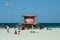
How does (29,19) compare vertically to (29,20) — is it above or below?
above

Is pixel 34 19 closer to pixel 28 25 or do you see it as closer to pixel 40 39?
pixel 28 25

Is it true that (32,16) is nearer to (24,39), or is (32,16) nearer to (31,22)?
(31,22)

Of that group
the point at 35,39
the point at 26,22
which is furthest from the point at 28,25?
the point at 35,39

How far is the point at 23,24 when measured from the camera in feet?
153

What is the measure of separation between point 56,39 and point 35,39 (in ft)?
6.74

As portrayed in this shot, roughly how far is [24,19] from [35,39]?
2267 centimetres

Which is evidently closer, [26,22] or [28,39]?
[28,39]

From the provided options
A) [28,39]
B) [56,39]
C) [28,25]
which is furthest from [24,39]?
[28,25]

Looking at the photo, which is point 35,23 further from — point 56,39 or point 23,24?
point 56,39

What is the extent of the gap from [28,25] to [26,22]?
951 mm

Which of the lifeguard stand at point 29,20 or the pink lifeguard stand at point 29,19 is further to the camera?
the pink lifeguard stand at point 29,19

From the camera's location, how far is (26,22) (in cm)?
4653

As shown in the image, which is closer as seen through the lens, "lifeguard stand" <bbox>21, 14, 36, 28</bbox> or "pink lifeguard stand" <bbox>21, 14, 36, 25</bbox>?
"lifeguard stand" <bbox>21, 14, 36, 28</bbox>

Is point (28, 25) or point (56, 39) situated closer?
point (56, 39)
